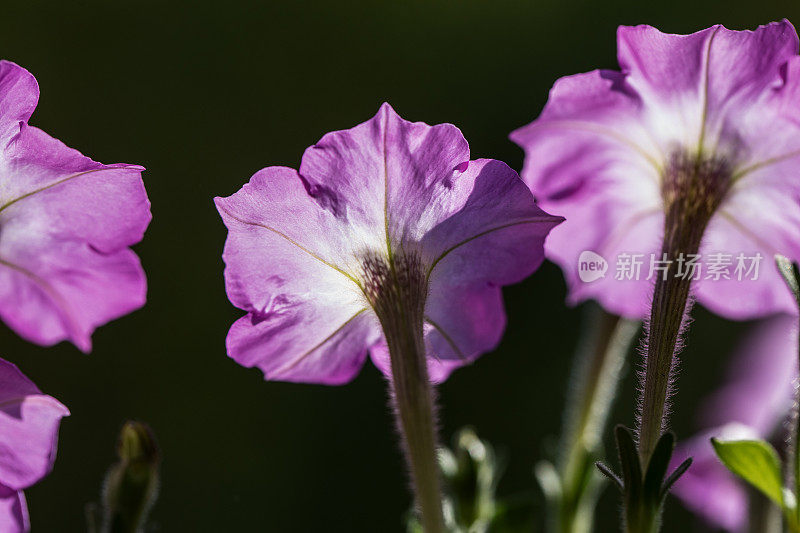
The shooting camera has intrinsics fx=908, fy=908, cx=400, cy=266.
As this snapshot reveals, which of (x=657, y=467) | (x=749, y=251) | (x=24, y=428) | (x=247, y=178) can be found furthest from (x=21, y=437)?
(x=247, y=178)

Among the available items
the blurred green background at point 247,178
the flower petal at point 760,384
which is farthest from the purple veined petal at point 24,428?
the blurred green background at point 247,178

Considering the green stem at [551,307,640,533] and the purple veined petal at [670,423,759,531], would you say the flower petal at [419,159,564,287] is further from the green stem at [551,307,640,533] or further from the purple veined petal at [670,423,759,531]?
the purple veined petal at [670,423,759,531]

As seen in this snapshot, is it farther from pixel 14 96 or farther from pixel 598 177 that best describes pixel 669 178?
pixel 14 96

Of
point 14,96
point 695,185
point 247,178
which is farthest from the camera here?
point 247,178

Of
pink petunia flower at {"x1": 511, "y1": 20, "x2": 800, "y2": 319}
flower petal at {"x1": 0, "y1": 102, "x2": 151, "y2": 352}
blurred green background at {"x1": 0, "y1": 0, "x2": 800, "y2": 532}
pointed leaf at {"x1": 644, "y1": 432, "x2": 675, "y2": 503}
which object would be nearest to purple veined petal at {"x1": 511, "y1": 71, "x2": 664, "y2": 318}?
pink petunia flower at {"x1": 511, "y1": 20, "x2": 800, "y2": 319}

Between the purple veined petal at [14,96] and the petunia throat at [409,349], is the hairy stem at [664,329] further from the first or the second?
the purple veined petal at [14,96]
